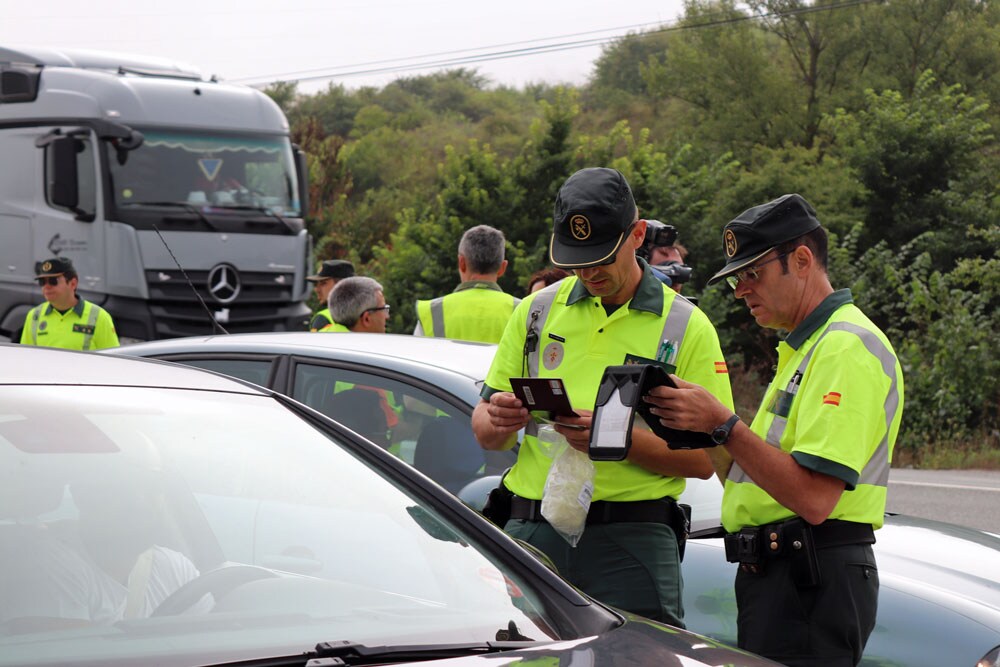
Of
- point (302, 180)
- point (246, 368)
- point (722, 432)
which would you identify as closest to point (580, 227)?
point (722, 432)

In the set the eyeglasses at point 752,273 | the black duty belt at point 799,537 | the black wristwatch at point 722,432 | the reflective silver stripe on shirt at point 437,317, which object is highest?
the eyeglasses at point 752,273

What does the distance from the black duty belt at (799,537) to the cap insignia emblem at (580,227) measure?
87cm

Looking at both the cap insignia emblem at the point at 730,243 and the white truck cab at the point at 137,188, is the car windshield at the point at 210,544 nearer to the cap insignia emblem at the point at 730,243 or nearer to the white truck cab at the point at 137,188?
the cap insignia emblem at the point at 730,243

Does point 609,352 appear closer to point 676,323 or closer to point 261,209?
point 676,323

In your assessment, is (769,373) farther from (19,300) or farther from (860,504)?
(860,504)

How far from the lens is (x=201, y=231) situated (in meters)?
14.0

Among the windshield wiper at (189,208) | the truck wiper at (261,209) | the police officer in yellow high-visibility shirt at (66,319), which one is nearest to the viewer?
the police officer in yellow high-visibility shirt at (66,319)

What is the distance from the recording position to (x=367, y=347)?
4.60 metres

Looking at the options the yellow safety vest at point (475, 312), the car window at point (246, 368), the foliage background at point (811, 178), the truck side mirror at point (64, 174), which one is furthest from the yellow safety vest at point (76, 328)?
the foliage background at point (811, 178)

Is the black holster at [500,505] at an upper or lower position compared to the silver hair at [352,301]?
lower

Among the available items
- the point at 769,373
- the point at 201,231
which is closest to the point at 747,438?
the point at 201,231

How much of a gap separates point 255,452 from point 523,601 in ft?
2.06

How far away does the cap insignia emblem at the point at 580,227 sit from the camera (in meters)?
3.36

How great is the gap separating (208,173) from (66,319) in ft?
16.4
